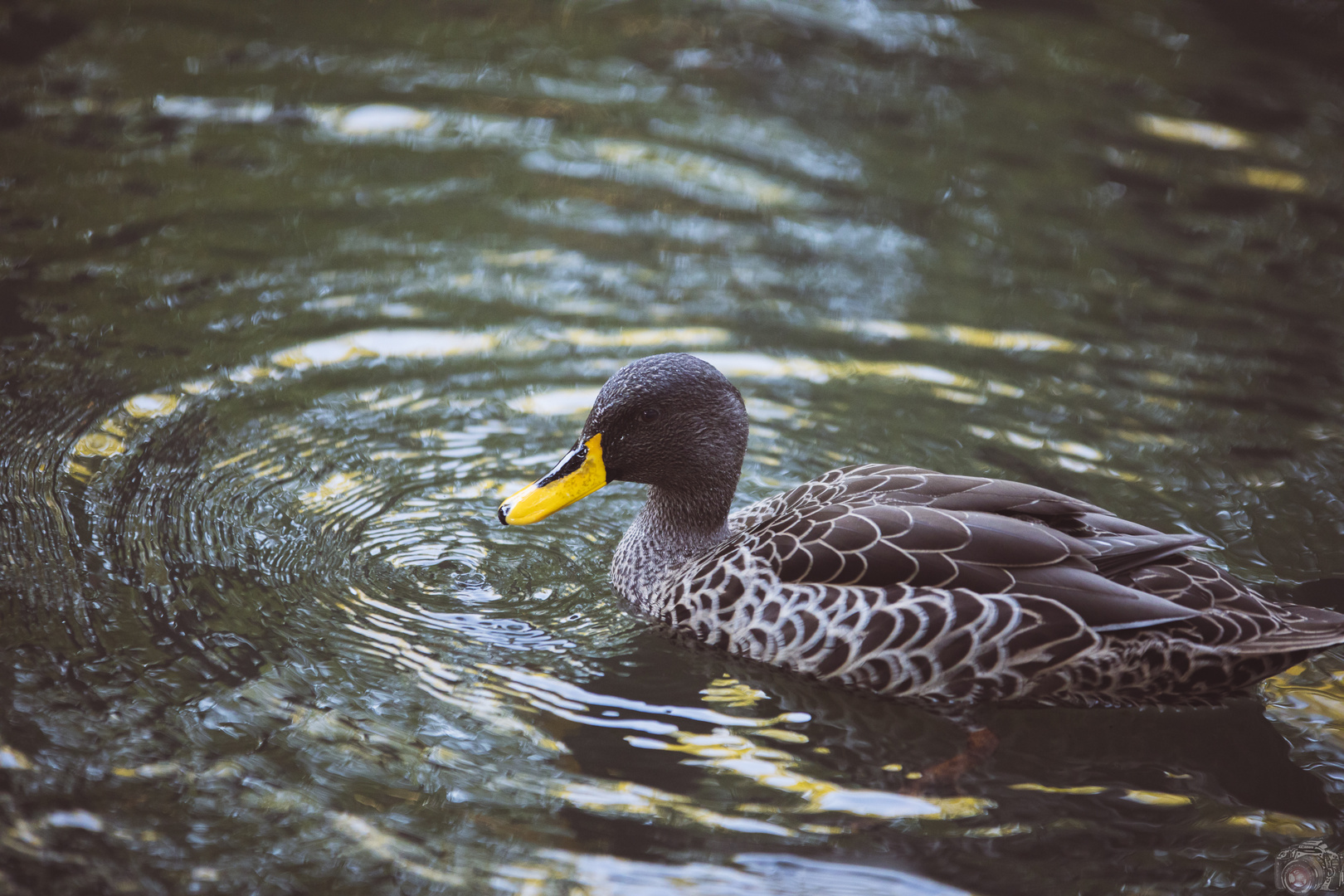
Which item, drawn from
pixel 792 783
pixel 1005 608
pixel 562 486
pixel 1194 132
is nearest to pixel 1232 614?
pixel 1005 608

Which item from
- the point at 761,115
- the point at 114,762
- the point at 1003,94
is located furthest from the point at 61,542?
the point at 1003,94

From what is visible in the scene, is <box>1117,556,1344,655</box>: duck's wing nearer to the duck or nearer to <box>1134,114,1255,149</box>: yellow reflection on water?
the duck

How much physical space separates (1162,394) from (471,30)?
791cm

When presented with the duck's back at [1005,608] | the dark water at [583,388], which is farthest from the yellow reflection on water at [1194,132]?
the duck's back at [1005,608]

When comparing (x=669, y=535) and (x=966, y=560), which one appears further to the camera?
(x=669, y=535)

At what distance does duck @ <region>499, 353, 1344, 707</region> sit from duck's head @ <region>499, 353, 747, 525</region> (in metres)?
0.01

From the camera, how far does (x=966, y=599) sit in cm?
519

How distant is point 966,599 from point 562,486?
198 cm

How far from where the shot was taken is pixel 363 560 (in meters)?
6.08

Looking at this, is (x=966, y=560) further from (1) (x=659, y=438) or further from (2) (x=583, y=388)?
(2) (x=583, y=388)

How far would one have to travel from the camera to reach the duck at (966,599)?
16.8 ft

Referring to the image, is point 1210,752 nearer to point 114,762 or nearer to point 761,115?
point 114,762

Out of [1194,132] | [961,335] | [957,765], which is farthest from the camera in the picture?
[1194,132]

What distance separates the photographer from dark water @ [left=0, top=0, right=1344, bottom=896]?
4.74 metres
